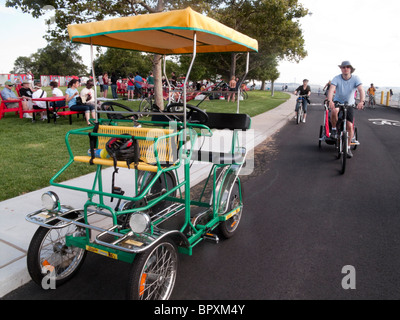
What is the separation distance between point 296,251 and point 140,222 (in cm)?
202

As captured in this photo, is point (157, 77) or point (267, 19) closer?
point (157, 77)

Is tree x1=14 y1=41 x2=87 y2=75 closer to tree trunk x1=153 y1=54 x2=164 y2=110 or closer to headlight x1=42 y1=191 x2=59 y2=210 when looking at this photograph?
tree trunk x1=153 y1=54 x2=164 y2=110

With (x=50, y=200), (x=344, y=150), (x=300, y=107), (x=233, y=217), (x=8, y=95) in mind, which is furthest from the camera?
(x=300, y=107)

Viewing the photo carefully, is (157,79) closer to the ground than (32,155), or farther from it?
farther from it

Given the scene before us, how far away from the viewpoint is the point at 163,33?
146 inches

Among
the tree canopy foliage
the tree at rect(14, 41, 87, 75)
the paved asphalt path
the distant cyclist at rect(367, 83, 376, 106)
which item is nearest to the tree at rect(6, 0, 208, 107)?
the tree canopy foliage

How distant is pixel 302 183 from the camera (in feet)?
19.8

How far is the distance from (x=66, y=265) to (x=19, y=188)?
247 cm

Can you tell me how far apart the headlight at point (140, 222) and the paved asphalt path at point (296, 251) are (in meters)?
0.78

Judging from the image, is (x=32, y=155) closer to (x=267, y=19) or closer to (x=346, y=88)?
(x=346, y=88)

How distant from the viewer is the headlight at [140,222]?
2.44m

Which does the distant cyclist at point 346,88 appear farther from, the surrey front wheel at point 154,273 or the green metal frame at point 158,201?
the surrey front wheel at point 154,273

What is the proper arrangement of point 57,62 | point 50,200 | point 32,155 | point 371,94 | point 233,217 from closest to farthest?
1. point 50,200
2. point 233,217
3. point 32,155
4. point 371,94
5. point 57,62

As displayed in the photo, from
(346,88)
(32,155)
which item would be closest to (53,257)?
(32,155)
